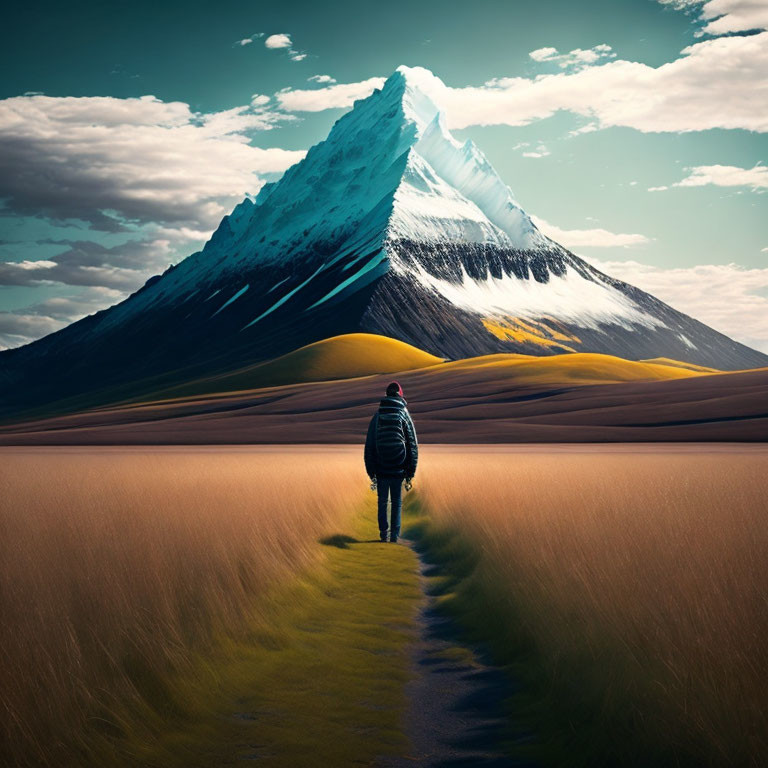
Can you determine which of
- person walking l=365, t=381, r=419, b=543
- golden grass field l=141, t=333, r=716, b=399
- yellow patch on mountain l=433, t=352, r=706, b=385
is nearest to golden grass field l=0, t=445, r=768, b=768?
person walking l=365, t=381, r=419, b=543

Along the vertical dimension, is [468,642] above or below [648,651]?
below

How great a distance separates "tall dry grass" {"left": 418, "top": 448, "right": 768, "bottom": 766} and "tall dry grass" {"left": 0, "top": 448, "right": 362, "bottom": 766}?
3.00 metres

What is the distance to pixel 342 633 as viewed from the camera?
9.11 m

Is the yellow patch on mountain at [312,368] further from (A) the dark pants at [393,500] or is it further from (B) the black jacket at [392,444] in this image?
(B) the black jacket at [392,444]

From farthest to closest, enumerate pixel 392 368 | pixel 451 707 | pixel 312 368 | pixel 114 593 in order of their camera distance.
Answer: pixel 392 368, pixel 312 368, pixel 114 593, pixel 451 707

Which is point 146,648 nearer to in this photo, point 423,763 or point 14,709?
point 14,709

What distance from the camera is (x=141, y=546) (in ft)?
35.2

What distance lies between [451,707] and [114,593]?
3701 millimetres

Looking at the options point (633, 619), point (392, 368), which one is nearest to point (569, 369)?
point (392, 368)

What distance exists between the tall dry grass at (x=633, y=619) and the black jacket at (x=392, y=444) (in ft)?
5.83

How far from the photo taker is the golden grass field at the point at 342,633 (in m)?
5.54

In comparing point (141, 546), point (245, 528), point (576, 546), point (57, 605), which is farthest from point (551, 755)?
point (245, 528)

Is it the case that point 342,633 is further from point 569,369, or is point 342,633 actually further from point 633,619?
point 569,369

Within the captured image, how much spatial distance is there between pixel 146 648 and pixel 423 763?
2.68 m
